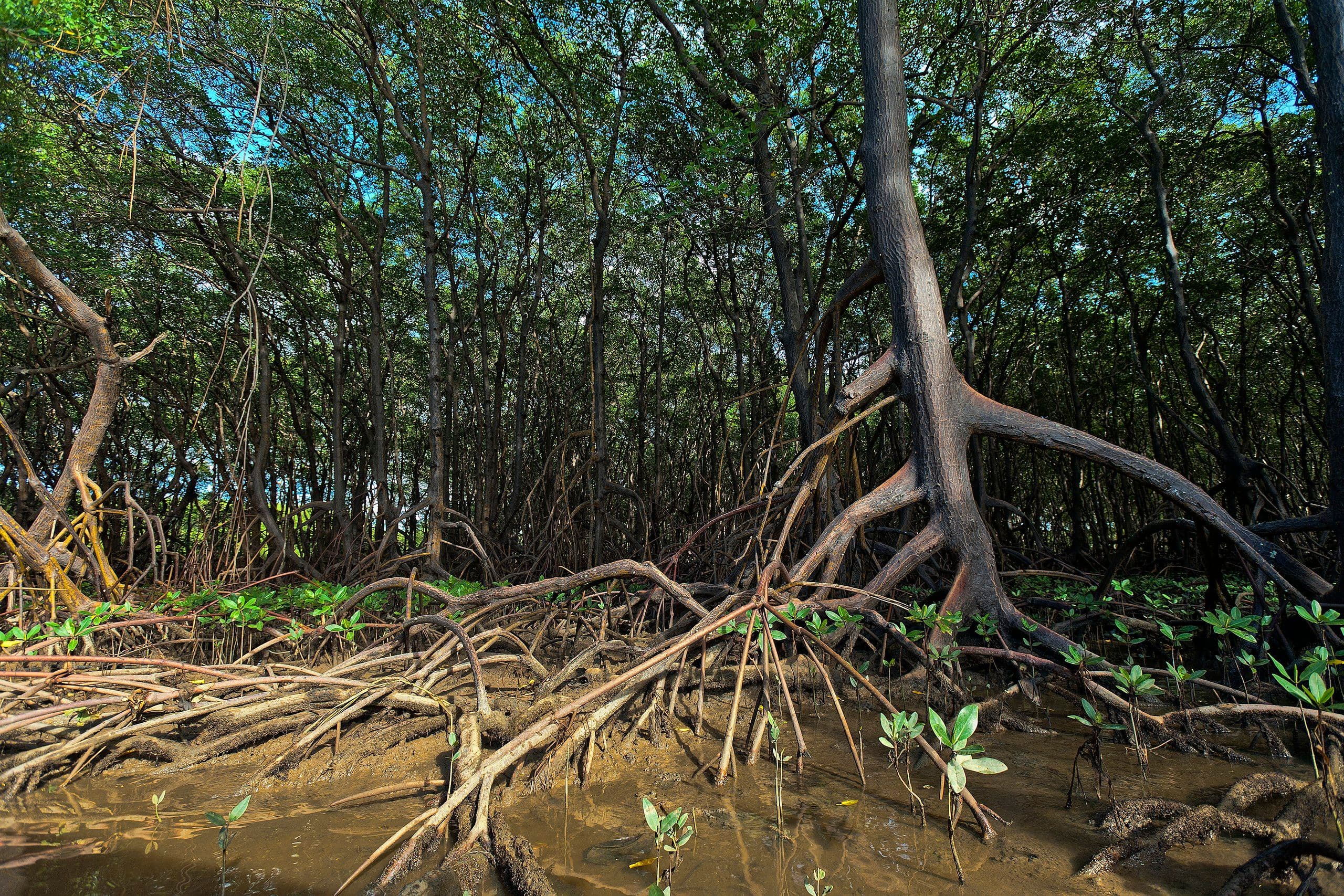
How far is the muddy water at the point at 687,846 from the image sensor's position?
1.20 metres

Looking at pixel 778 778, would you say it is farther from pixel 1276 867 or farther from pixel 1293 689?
pixel 1293 689

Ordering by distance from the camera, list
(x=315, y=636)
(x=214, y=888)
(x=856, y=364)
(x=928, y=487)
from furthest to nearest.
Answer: (x=856, y=364) < (x=315, y=636) < (x=928, y=487) < (x=214, y=888)

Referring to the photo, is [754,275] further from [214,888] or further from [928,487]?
[214,888]

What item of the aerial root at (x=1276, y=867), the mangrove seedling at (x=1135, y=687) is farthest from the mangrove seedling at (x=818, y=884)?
the mangrove seedling at (x=1135, y=687)

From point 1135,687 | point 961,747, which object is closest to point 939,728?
point 961,747

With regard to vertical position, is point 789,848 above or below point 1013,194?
below

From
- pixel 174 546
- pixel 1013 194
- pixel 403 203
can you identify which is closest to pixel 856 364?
pixel 1013 194

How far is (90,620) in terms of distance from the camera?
2.19 metres

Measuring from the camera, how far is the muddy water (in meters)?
1.20

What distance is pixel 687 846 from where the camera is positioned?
1.34 metres

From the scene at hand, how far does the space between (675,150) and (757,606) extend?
610 centimetres

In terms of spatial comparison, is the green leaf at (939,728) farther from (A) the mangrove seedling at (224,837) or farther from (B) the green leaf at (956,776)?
(A) the mangrove seedling at (224,837)

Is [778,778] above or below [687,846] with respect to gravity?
above

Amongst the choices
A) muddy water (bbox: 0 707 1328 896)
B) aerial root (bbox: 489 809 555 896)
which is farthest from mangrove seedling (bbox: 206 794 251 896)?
aerial root (bbox: 489 809 555 896)
